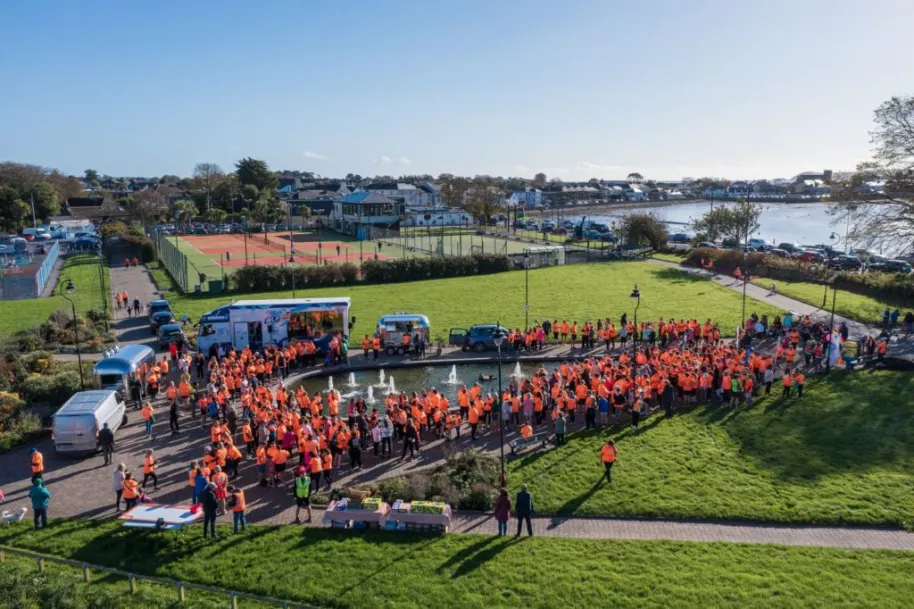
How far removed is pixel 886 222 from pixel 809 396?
813 inches

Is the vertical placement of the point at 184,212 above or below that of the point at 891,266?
above

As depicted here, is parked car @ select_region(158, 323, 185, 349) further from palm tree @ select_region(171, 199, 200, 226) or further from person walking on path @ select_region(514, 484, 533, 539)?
palm tree @ select_region(171, 199, 200, 226)

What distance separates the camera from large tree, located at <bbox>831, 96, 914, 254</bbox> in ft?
118

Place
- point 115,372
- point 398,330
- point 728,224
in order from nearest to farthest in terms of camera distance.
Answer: point 115,372
point 398,330
point 728,224

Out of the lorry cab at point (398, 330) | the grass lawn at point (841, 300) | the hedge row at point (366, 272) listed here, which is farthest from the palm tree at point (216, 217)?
the grass lawn at point (841, 300)

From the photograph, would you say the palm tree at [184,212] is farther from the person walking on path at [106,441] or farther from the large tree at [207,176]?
the person walking on path at [106,441]

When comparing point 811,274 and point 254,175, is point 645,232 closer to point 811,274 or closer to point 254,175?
point 811,274

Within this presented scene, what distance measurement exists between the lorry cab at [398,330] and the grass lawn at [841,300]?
2383cm

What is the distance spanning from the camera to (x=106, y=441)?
1780 centimetres

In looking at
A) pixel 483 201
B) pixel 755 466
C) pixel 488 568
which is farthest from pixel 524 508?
pixel 483 201

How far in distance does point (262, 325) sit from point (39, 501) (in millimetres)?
15643

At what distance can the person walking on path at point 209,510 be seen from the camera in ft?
43.6

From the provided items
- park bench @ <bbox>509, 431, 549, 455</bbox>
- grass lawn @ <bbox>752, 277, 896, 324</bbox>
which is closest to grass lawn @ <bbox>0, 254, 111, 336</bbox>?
park bench @ <bbox>509, 431, 549, 455</bbox>

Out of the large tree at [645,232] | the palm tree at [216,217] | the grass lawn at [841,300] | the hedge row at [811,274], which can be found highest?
the palm tree at [216,217]
